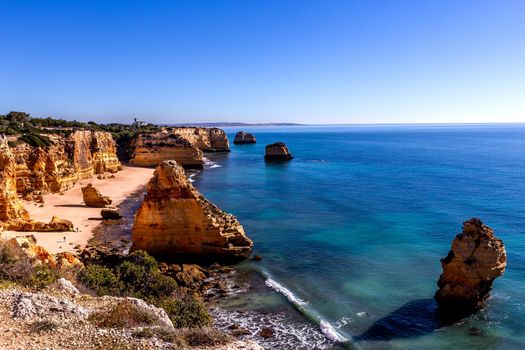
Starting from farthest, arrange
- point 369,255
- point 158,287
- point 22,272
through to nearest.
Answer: point 369,255, point 158,287, point 22,272

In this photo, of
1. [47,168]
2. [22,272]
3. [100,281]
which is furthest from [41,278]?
[47,168]

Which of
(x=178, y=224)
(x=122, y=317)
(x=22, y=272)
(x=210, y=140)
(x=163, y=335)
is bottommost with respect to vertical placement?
(x=178, y=224)

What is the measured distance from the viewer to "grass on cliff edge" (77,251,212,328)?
1883 centimetres

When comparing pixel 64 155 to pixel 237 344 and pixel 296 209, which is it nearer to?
pixel 296 209

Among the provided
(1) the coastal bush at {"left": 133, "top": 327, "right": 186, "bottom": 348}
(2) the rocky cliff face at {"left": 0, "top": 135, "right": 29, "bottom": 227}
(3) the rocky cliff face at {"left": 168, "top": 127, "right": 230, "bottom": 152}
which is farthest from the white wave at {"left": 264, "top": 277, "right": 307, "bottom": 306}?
(3) the rocky cliff face at {"left": 168, "top": 127, "right": 230, "bottom": 152}

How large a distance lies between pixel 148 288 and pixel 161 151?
2876 inches

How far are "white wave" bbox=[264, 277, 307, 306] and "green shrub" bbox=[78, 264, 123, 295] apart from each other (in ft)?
34.1

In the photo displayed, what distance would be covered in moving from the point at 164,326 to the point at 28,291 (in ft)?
19.6

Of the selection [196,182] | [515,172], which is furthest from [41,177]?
[515,172]

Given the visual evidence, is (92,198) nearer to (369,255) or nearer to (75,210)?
(75,210)

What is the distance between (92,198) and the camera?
50.8 m

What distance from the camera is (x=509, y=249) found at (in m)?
34.2

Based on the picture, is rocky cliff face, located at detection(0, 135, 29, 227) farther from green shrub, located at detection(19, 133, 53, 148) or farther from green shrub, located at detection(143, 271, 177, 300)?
green shrub, located at detection(143, 271, 177, 300)

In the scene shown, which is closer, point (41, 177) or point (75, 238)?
point (75, 238)
